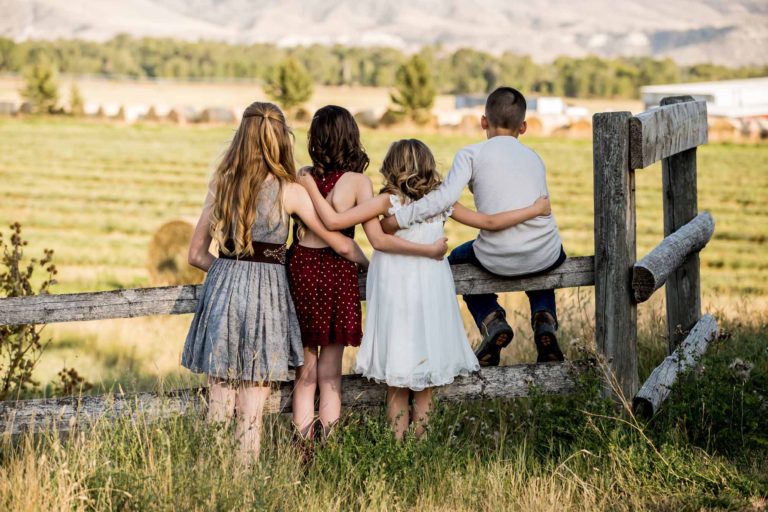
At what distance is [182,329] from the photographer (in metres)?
9.76

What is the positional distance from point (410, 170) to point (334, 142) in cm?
38

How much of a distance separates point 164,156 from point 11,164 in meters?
5.15

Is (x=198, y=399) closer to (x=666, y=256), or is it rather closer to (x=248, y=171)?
(x=248, y=171)

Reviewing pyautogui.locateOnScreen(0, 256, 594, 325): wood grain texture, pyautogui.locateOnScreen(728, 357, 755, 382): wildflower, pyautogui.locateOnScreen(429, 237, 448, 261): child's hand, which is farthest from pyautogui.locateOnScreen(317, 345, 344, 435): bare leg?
pyautogui.locateOnScreen(728, 357, 755, 382): wildflower

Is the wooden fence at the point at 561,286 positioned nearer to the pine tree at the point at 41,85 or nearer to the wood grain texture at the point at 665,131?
the wood grain texture at the point at 665,131

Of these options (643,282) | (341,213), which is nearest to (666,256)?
(643,282)

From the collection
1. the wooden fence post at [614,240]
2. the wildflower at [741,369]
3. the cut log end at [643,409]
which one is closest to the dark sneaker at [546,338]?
the wooden fence post at [614,240]

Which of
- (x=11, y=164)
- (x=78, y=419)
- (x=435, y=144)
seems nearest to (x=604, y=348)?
(x=78, y=419)

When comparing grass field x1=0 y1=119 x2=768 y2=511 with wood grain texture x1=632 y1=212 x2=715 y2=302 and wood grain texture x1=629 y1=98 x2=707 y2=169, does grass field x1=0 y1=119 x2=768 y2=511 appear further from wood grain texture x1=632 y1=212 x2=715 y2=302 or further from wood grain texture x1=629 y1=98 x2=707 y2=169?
wood grain texture x1=629 y1=98 x2=707 y2=169

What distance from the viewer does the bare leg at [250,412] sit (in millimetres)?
4426

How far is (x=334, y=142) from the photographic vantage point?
4469mm

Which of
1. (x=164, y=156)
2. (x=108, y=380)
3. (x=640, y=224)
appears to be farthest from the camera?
(x=164, y=156)

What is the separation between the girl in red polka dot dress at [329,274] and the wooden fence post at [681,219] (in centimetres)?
238

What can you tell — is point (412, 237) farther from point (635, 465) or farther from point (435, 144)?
point (435, 144)
